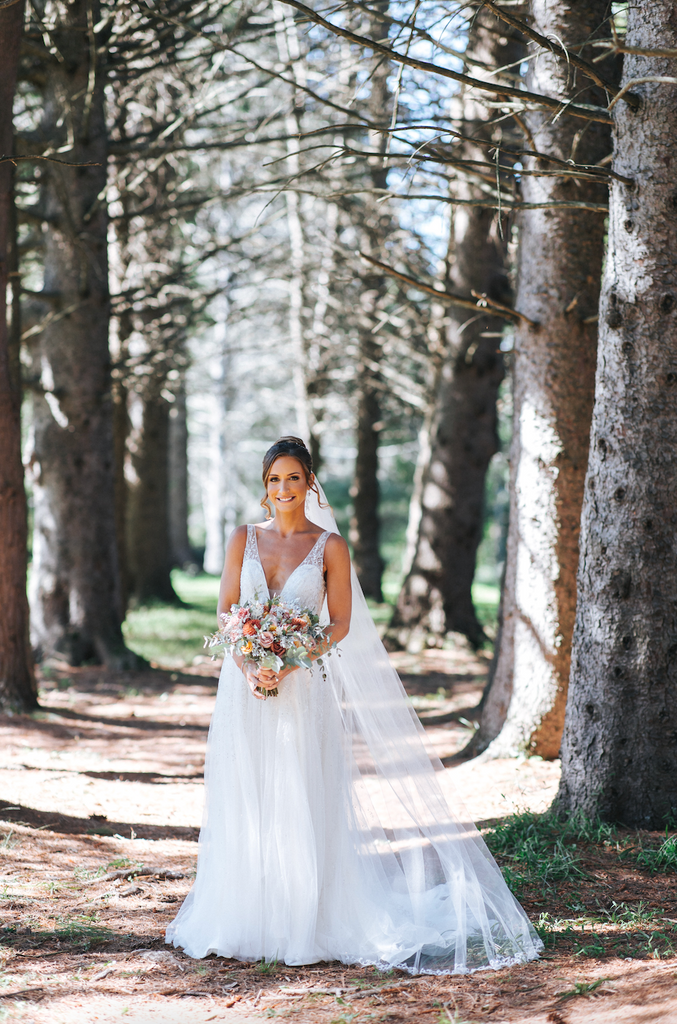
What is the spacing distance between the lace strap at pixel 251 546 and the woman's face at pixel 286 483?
0.18 metres

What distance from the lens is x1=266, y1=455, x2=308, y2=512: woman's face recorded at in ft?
14.0

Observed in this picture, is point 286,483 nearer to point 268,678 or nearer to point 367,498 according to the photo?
point 268,678

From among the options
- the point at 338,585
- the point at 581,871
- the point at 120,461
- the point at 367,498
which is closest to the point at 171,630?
the point at 120,461

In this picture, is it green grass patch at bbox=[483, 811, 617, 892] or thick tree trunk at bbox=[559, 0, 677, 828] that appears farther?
thick tree trunk at bbox=[559, 0, 677, 828]

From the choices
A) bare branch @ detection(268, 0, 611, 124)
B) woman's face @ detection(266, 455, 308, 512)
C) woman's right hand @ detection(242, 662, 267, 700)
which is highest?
bare branch @ detection(268, 0, 611, 124)

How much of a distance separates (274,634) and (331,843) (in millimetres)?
1088

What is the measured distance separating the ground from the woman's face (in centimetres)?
152

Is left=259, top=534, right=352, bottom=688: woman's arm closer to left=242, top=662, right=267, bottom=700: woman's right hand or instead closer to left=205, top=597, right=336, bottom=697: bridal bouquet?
left=205, top=597, right=336, bottom=697: bridal bouquet

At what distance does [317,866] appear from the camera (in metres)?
3.98

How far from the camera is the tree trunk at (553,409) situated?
20.8 ft

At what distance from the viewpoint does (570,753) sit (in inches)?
199

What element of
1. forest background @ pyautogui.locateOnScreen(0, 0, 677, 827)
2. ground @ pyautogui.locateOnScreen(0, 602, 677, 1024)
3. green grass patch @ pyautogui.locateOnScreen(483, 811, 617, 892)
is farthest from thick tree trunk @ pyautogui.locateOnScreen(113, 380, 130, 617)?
green grass patch @ pyautogui.locateOnScreen(483, 811, 617, 892)

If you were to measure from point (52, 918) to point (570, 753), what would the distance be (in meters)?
2.97

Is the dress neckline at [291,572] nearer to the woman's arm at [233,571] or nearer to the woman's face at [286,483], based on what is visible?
the woman's arm at [233,571]
